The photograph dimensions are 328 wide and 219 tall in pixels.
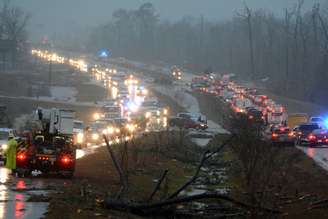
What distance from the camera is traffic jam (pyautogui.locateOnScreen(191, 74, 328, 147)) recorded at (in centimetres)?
5178

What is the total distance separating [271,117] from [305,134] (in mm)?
21811

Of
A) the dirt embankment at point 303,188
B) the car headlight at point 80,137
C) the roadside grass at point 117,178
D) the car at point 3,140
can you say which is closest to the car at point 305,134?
the dirt embankment at point 303,188

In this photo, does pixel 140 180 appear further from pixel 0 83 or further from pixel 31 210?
pixel 0 83

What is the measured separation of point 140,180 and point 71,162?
18.6 ft

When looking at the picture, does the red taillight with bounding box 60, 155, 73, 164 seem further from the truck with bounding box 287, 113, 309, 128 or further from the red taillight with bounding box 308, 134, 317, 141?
the truck with bounding box 287, 113, 309, 128

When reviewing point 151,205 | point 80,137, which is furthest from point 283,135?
point 151,205

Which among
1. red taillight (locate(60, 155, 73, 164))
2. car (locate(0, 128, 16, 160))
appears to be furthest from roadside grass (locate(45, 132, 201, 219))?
car (locate(0, 128, 16, 160))

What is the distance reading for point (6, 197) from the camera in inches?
898

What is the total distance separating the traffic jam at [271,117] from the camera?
5178 cm

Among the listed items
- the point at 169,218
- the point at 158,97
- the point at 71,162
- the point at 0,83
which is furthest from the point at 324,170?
the point at 0,83

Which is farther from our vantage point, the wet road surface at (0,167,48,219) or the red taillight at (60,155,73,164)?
the red taillight at (60,155,73,164)

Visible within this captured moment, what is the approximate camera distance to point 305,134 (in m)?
53.2

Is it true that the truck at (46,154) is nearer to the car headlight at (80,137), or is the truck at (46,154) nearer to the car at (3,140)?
the car at (3,140)

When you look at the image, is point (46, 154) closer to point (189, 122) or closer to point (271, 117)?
point (189, 122)
